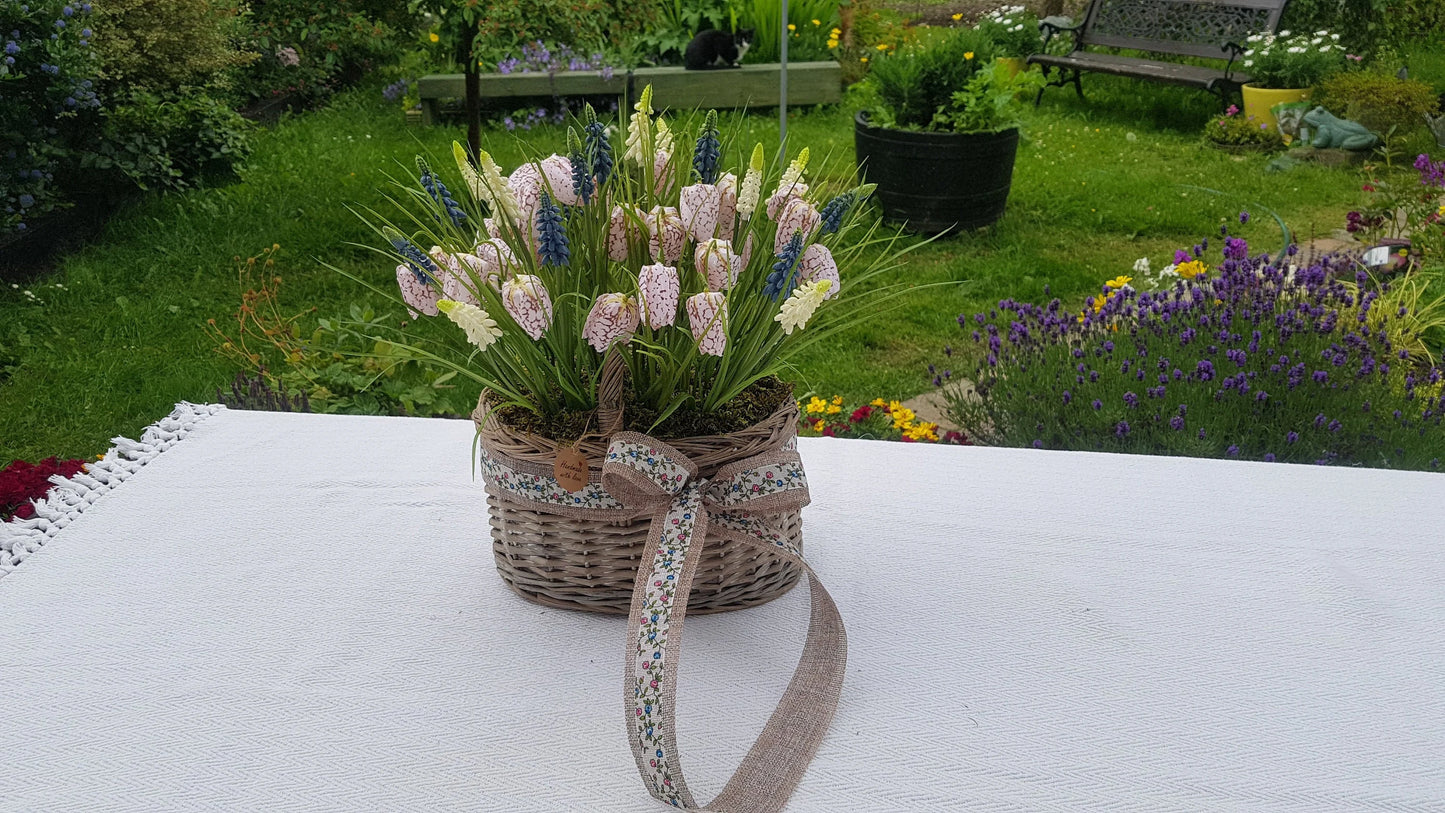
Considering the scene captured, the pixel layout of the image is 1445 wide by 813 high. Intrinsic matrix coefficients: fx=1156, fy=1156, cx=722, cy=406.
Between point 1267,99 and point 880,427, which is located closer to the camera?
point 880,427

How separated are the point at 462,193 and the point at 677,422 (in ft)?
1.13

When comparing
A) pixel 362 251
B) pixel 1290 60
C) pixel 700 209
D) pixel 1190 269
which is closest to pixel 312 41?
pixel 362 251

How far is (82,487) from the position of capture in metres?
1.50

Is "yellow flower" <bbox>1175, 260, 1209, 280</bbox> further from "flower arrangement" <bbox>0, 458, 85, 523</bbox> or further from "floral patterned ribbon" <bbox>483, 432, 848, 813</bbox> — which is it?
"flower arrangement" <bbox>0, 458, 85, 523</bbox>

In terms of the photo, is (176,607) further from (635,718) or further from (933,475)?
(933,475)

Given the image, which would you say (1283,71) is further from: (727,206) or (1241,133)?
(727,206)

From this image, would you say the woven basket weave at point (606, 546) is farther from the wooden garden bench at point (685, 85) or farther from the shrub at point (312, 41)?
the wooden garden bench at point (685, 85)

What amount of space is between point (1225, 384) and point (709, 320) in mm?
1778

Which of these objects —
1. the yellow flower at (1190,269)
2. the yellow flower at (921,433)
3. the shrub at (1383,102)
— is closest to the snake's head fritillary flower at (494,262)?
the yellow flower at (921,433)

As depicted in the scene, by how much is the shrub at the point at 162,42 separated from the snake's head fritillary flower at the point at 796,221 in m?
4.75

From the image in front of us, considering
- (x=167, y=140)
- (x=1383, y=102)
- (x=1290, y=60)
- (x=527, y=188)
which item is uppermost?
(x=527, y=188)

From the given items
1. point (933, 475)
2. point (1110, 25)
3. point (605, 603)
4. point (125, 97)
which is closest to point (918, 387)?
point (933, 475)

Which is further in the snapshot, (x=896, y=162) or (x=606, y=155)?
(x=896, y=162)

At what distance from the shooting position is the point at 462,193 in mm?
1244
